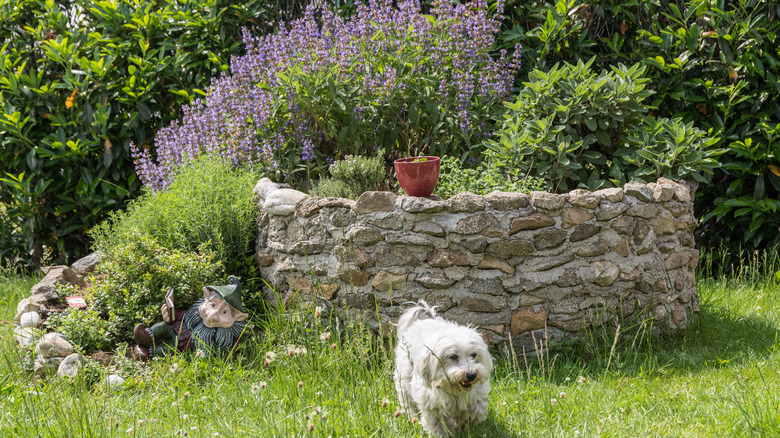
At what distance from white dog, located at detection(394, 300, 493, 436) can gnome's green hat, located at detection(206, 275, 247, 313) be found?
132 cm

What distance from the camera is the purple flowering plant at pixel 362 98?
502 cm

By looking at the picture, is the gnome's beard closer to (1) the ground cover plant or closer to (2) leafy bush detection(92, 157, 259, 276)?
(1) the ground cover plant

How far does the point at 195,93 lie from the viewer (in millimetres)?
6289

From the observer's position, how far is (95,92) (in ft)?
20.8

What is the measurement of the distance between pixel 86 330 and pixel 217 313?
964 millimetres

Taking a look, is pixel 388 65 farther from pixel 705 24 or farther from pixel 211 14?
pixel 705 24

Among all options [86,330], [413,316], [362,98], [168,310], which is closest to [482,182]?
[362,98]

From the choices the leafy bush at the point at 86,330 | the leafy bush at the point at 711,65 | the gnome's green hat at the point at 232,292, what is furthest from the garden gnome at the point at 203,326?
the leafy bush at the point at 711,65

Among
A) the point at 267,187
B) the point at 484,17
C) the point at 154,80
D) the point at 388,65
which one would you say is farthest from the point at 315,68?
the point at 154,80

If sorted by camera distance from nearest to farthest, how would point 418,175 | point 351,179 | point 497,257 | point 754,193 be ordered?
point 497,257 → point 418,175 → point 351,179 → point 754,193

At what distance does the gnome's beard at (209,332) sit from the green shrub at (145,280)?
0.74 ft

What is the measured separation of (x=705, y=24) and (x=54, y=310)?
5.80 meters

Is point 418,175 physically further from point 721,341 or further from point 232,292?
point 721,341

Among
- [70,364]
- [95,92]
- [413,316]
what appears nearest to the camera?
[413,316]
